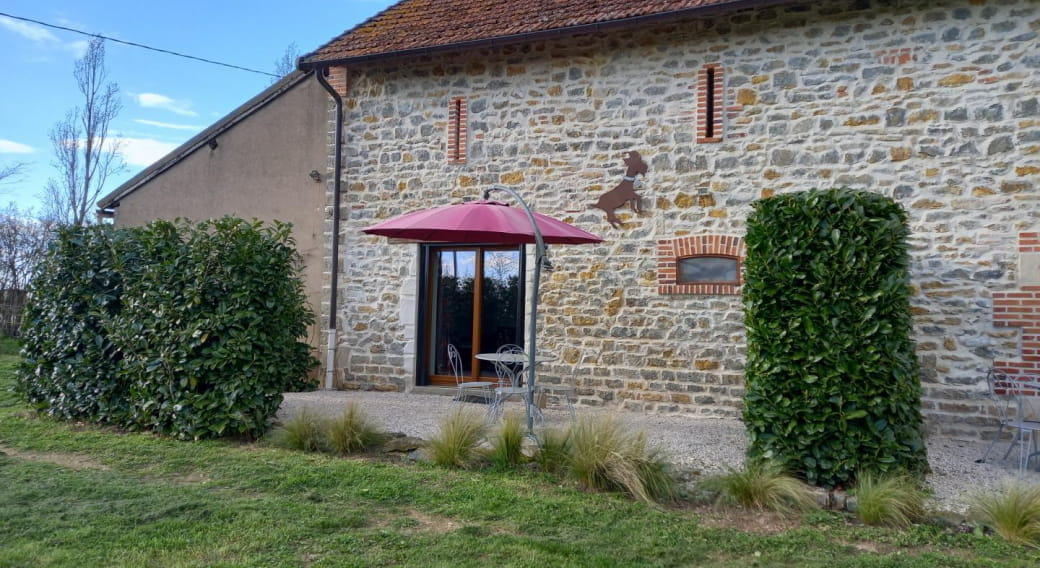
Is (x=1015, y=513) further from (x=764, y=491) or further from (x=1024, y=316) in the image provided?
(x=1024, y=316)

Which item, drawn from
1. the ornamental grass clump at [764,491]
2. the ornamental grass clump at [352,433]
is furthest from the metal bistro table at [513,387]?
the ornamental grass clump at [764,491]

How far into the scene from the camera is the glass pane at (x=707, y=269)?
7.68 meters

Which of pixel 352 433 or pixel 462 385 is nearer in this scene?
pixel 352 433

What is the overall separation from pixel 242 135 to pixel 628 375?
268 inches

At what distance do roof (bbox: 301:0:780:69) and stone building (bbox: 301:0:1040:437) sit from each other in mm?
38

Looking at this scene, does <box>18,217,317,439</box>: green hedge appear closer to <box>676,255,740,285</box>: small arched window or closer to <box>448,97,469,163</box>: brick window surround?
<box>448,97,469,163</box>: brick window surround

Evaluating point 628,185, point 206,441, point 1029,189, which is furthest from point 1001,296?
point 206,441

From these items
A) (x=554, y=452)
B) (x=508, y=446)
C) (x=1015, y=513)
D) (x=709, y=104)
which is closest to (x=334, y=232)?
(x=709, y=104)

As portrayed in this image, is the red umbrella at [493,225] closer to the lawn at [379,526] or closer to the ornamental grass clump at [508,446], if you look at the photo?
the ornamental grass clump at [508,446]

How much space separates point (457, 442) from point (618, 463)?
1.31m

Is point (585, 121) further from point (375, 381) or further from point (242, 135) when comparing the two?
point (242, 135)

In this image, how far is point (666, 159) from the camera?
26.2ft

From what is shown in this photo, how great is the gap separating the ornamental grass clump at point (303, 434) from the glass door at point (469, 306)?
3.19m

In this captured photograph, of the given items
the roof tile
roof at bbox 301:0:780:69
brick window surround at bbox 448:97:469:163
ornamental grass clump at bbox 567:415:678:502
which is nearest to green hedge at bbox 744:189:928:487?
ornamental grass clump at bbox 567:415:678:502
